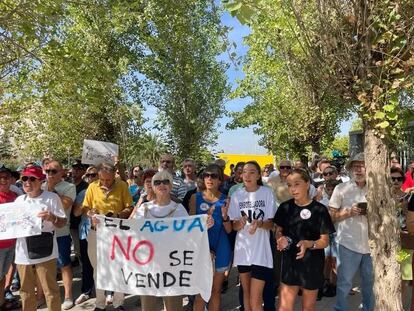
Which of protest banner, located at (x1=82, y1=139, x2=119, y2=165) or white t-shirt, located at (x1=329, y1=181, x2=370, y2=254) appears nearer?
white t-shirt, located at (x1=329, y1=181, x2=370, y2=254)

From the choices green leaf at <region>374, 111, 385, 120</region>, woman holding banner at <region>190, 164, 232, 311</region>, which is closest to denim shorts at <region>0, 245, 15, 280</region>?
woman holding banner at <region>190, 164, 232, 311</region>

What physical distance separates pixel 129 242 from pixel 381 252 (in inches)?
106

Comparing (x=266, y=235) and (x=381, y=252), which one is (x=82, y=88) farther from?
(x=381, y=252)

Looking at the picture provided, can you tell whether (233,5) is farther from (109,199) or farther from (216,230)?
(109,199)

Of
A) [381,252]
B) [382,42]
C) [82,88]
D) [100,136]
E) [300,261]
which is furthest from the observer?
[100,136]

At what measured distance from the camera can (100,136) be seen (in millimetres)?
20906

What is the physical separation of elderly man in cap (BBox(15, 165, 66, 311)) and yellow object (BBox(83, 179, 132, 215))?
63 centimetres

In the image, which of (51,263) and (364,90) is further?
(51,263)

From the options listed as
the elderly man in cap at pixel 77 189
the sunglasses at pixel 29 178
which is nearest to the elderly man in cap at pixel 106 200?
the sunglasses at pixel 29 178

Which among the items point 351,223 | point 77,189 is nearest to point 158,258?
point 351,223

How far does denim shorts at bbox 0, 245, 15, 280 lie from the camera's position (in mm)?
5652

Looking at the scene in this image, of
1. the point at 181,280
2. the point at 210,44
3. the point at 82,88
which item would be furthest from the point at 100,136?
the point at 181,280

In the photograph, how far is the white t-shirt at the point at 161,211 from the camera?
16.1ft

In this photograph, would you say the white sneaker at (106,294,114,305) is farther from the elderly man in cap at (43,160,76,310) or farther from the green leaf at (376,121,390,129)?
the green leaf at (376,121,390,129)
